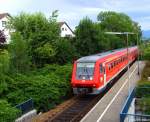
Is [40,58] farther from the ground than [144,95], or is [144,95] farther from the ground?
[40,58]

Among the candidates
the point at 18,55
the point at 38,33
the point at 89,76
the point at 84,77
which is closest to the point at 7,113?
the point at 84,77

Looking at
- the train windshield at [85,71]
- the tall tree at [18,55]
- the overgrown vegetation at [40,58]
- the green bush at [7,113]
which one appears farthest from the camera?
the tall tree at [18,55]

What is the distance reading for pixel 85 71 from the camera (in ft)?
109

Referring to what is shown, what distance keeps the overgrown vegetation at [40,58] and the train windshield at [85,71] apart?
1666 mm

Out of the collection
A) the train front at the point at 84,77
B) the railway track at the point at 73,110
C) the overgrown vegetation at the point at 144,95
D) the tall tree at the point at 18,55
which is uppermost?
the tall tree at the point at 18,55

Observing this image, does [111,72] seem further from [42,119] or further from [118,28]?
[118,28]

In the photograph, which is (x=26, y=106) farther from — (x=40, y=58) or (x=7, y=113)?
(x=40, y=58)

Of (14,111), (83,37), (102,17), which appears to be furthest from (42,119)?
(102,17)

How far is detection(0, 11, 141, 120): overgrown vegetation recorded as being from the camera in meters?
29.8

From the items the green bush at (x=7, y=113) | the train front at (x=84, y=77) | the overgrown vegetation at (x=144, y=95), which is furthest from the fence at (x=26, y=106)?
the overgrown vegetation at (x=144, y=95)

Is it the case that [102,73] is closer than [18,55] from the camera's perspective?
Yes

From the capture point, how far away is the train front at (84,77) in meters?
32.6

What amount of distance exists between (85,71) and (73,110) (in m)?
4.51

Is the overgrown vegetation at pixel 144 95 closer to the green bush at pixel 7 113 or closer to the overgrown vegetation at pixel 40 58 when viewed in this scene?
the overgrown vegetation at pixel 40 58
